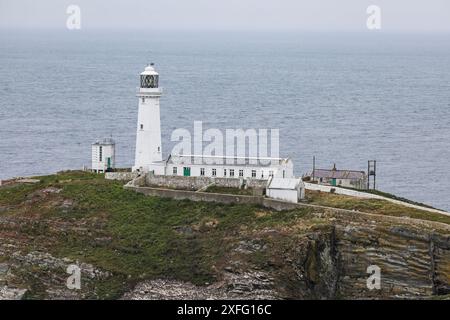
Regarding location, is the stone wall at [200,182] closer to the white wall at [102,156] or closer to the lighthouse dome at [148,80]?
the white wall at [102,156]

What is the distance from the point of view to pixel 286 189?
6706 cm

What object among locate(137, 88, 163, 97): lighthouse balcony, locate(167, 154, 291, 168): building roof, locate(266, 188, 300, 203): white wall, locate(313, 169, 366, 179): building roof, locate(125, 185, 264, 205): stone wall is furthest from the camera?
locate(313, 169, 366, 179): building roof

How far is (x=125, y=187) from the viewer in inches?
2788

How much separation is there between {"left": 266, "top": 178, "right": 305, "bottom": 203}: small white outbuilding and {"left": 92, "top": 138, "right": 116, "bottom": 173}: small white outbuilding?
13.3 meters

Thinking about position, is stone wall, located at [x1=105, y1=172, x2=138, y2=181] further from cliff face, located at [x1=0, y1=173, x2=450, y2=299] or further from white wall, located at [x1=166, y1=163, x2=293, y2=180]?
cliff face, located at [x1=0, y1=173, x2=450, y2=299]

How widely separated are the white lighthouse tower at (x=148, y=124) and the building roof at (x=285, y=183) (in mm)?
9734

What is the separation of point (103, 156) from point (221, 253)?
17008 mm

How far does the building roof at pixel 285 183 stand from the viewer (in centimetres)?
6731

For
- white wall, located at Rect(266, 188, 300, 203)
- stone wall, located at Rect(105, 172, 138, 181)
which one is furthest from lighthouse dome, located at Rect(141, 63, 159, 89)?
white wall, located at Rect(266, 188, 300, 203)

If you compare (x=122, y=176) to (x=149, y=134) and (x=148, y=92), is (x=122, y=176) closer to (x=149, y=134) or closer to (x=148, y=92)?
(x=149, y=134)

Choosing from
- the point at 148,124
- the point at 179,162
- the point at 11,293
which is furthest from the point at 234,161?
the point at 11,293

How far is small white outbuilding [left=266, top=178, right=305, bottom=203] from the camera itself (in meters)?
67.0

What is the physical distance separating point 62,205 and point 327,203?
15642mm
